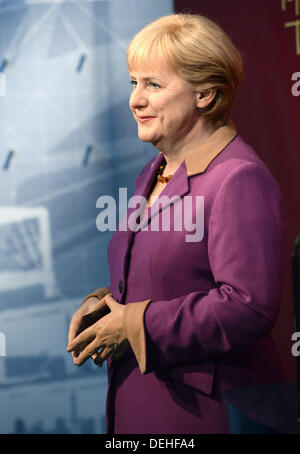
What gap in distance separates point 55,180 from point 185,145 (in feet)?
5.37

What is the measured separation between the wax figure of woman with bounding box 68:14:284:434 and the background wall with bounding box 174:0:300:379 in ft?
3.04

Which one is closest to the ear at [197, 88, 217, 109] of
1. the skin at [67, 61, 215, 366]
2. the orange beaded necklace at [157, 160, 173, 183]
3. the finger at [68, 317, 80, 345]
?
the skin at [67, 61, 215, 366]

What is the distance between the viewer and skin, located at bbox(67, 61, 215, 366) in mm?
1393

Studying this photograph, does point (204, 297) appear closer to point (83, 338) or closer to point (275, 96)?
point (83, 338)

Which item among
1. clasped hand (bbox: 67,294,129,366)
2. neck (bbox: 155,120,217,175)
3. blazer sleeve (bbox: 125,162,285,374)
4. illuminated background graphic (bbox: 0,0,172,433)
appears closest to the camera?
blazer sleeve (bbox: 125,162,285,374)

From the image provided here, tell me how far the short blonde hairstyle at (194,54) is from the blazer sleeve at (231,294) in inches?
9.0

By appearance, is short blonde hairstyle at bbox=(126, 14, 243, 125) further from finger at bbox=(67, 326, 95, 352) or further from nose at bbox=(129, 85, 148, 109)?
finger at bbox=(67, 326, 95, 352)

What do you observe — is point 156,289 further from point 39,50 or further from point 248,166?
point 39,50

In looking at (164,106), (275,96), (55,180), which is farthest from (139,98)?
(55,180)

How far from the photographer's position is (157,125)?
146 cm

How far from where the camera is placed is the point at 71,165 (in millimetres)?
3053

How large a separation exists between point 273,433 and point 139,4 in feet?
7.93
